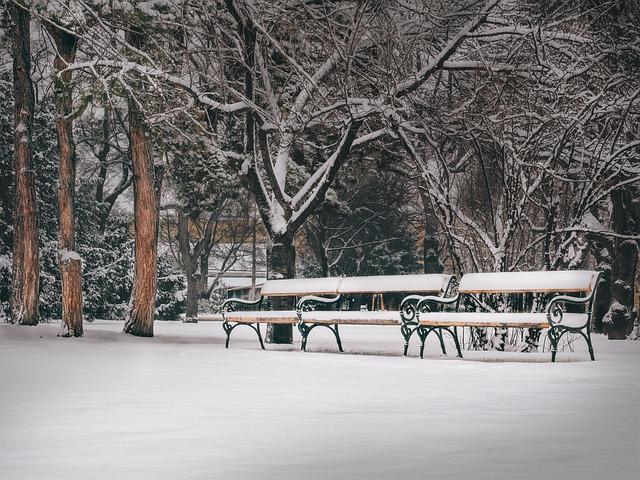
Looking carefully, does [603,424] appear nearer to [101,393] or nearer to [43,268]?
[101,393]

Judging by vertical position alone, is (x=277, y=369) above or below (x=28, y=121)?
below

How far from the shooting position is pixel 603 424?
6.96 metres

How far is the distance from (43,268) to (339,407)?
29.1m

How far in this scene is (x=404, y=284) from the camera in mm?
15477

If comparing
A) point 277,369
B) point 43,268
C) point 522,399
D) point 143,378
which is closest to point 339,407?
point 522,399

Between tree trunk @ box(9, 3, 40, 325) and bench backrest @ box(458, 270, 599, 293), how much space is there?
9.93 meters

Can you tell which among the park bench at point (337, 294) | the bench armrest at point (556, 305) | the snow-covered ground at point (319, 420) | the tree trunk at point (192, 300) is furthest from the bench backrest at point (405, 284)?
the tree trunk at point (192, 300)

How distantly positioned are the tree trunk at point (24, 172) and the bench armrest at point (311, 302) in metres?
6.18

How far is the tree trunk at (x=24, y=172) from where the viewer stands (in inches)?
830

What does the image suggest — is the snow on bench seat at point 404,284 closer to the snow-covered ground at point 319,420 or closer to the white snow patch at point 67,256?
the snow-covered ground at point 319,420

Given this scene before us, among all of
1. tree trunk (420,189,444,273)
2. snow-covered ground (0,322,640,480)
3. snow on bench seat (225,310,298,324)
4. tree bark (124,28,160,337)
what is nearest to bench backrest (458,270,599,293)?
snow-covered ground (0,322,640,480)

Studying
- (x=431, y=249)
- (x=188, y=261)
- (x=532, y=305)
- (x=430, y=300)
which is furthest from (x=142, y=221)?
(x=188, y=261)

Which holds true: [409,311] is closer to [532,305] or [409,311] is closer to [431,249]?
[532,305]

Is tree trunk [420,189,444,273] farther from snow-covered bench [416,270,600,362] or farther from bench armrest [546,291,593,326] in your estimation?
bench armrest [546,291,593,326]
